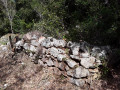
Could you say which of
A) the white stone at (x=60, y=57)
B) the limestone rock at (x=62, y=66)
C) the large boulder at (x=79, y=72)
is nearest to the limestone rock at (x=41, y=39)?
the white stone at (x=60, y=57)

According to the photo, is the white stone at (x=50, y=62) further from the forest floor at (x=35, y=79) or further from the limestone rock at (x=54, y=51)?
the limestone rock at (x=54, y=51)

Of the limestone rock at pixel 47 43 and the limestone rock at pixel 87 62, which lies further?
the limestone rock at pixel 47 43

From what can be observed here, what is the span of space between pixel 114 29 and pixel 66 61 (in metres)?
1.78

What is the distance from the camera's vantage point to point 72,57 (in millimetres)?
3238

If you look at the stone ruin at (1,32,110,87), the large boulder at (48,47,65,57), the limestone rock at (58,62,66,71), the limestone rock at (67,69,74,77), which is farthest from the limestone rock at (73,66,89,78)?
the large boulder at (48,47,65,57)

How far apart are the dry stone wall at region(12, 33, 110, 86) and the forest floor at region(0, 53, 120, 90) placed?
0.20 metres

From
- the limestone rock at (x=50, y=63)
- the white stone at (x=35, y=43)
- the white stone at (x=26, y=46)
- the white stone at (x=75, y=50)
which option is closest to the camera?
the white stone at (x=75, y=50)

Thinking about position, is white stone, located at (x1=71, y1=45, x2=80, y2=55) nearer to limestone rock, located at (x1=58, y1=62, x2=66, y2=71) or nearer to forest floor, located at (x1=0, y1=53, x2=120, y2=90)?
limestone rock, located at (x1=58, y1=62, x2=66, y2=71)

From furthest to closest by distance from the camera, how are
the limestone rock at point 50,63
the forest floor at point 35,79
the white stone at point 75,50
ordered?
the limestone rock at point 50,63 < the white stone at point 75,50 < the forest floor at point 35,79

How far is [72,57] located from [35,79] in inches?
60.8

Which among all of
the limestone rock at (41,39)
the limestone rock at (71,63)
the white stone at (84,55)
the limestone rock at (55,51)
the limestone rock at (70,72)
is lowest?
the limestone rock at (70,72)

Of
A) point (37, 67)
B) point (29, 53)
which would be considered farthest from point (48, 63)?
point (29, 53)

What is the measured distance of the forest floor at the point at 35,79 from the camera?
283 cm

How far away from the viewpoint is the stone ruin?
9.73 feet
